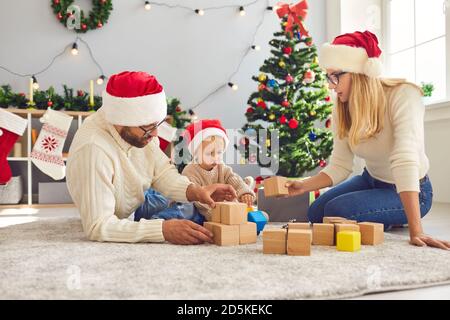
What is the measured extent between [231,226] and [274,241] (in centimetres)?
20

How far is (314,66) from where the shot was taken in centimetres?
349

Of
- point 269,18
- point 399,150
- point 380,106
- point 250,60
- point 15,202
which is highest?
point 269,18

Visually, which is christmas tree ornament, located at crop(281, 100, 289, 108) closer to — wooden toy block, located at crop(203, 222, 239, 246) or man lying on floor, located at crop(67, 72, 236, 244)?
man lying on floor, located at crop(67, 72, 236, 244)

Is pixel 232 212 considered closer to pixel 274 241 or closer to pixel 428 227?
pixel 274 241

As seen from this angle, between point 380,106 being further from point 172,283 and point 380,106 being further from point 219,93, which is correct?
point 219,93

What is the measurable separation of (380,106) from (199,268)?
3.18ft

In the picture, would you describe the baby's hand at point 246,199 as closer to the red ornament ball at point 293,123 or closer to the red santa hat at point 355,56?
the red santa hat at point 355,56

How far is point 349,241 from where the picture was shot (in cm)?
147

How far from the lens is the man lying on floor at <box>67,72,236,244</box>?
154cm

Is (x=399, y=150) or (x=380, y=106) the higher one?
(x=380, y=106)

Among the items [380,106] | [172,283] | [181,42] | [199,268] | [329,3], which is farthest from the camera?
[329,3]

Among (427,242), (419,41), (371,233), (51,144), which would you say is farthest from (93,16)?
(427,242)
